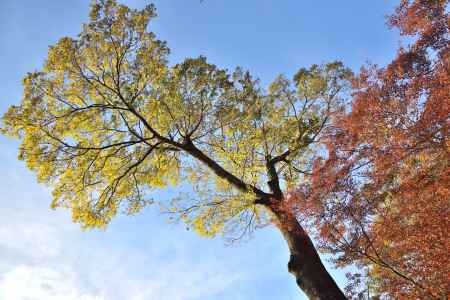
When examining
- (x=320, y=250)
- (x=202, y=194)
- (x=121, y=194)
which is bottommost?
(x=320, y=250)

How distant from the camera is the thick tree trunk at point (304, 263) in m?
6.59

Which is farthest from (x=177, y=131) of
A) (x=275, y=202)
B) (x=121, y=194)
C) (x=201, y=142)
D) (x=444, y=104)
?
(x=444, y=104)

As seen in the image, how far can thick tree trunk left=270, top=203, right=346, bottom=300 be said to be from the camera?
6.59 meters

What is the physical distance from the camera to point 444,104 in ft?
21.2

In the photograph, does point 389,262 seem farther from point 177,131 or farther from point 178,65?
point 178,65

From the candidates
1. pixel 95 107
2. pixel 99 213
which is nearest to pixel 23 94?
pixel 95 107

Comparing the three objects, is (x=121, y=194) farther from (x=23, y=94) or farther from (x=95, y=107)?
(x=23, y=94)

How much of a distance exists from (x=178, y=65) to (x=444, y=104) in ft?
21.1

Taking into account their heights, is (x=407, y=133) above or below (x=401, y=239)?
above

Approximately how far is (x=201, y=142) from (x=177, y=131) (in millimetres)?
1004

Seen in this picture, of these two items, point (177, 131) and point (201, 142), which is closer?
point (177, 131)

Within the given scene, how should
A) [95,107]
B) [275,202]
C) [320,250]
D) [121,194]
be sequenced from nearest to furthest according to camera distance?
1. [320,250]
2. [275,202]
3. [95,107]
4. [121,194]

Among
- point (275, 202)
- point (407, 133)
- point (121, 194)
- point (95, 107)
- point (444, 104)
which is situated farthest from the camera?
point (121, 194)

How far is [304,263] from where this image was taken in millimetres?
7172
